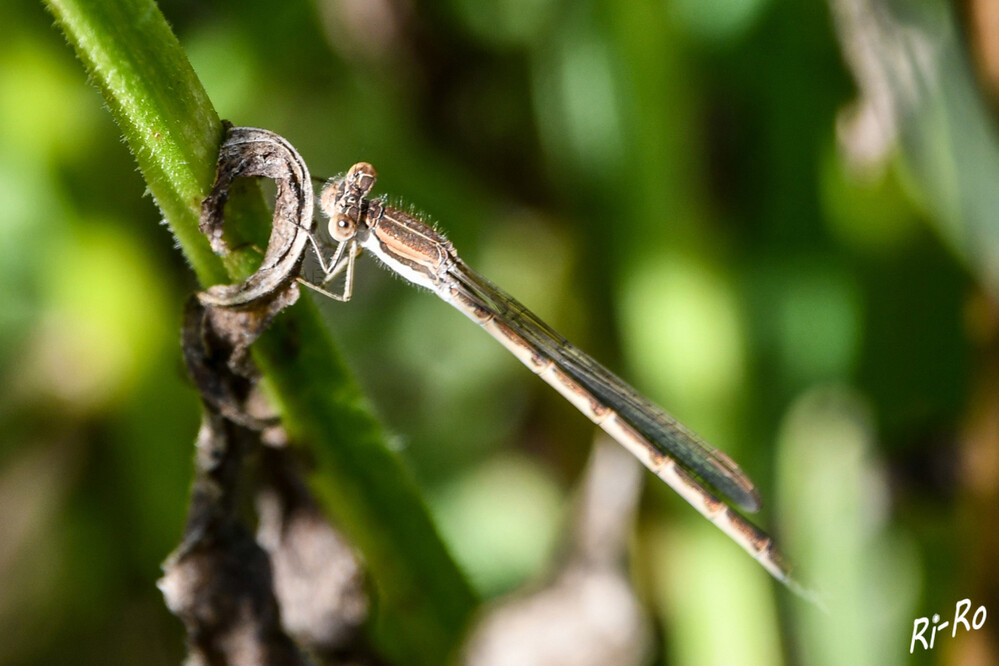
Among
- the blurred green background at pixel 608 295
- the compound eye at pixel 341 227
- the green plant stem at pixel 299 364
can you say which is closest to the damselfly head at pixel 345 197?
A: the compound eye at pixel 341 227

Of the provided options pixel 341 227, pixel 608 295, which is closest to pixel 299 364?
pixel 341 227

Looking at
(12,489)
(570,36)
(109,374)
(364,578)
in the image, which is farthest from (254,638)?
(570,36)

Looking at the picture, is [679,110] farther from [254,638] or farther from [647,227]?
[254,638]

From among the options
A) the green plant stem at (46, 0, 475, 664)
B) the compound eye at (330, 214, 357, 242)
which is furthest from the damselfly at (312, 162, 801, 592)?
the green plant stem at (46, 0, 475, 664)

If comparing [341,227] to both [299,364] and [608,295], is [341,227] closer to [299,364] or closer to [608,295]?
[299,364]

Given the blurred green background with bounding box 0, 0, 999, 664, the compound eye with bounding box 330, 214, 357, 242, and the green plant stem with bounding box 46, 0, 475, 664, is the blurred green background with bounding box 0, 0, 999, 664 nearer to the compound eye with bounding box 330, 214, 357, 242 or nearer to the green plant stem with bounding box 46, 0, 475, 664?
the compound eye with bounding box 330, 214, 357, 242

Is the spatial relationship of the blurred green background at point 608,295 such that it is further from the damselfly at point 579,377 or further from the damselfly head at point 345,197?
the damselfly head at point 345,197
